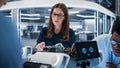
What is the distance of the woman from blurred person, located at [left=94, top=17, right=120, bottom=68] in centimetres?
56

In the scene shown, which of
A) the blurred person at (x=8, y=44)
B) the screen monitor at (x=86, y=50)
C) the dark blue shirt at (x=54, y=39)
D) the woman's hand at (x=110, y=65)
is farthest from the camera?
the dark blue shirt at (x=54, y=39)

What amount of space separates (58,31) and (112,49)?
0.80 m

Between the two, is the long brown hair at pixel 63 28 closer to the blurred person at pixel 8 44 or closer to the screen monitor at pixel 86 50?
the screen monitor at pixel 86 50

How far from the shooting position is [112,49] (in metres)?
1.81

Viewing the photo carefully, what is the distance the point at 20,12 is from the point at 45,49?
170 centimetres

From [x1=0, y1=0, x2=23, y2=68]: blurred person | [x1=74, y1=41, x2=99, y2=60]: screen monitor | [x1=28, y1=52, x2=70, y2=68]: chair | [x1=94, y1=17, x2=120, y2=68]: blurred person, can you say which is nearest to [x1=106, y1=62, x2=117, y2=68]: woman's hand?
[x1=94, y1=17, x2=120, y2=68]: blurred person

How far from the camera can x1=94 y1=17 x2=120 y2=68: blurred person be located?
69.3 inches

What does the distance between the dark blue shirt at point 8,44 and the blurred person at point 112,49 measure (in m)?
0.90

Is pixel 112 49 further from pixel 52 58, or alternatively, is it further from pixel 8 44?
pixel 8 44

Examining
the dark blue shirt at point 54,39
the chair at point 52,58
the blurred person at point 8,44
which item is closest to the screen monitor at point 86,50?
the chair at point 52,58

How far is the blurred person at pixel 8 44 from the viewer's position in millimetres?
1024

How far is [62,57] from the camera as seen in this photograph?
5.49 ft

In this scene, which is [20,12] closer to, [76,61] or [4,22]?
[76,61]

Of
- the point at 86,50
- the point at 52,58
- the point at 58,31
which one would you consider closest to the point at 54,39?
the point at 58,31
